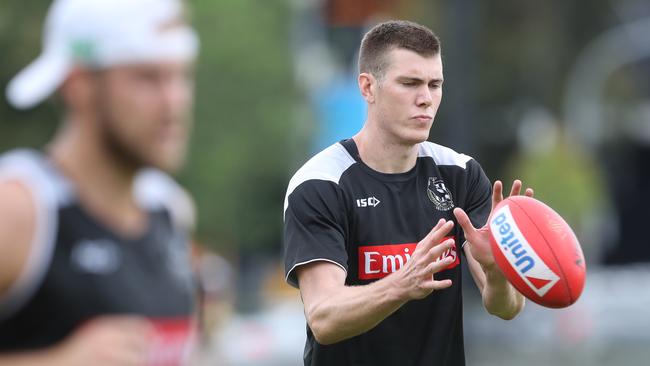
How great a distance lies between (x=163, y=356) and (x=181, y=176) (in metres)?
30.8

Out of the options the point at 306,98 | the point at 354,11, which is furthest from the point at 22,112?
the point at 306,98

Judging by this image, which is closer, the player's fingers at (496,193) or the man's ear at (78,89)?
the man's ear at (78,89)

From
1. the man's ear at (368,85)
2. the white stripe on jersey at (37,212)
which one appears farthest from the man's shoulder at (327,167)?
the white stripe on jersey at (37,212)

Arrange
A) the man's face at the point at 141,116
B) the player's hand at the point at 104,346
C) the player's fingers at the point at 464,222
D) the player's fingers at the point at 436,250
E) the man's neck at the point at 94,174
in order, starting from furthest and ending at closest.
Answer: the player's fingers at the point at 464,222
the player's fingers at the point at 436,250
the man's neck at the point at 94,174
the man's face at the point at 141,116
the player's hand at the point at 104,346

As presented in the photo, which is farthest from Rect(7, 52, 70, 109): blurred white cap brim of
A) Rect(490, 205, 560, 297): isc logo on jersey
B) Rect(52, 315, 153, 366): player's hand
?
Rect(490, 205, 560, 297): isc logo on jersey

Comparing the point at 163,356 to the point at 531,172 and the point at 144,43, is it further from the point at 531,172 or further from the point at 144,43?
the point at 531,172

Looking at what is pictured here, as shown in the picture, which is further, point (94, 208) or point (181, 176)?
point (181, 176)

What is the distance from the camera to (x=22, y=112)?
29344 millimetres

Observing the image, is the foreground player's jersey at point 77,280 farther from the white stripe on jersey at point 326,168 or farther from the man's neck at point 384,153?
the man's neck at point 384,153

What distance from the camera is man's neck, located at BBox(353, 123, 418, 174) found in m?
6.79

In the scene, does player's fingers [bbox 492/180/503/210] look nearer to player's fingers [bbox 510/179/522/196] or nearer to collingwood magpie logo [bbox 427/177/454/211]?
player's fingers [bbox 510/179/522/196]

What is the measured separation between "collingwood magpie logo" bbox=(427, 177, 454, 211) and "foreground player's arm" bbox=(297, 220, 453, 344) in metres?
0.62

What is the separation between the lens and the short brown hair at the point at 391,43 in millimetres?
6504

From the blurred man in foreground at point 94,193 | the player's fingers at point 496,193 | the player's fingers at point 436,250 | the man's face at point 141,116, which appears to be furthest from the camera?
the player's fingers at point 496,193
